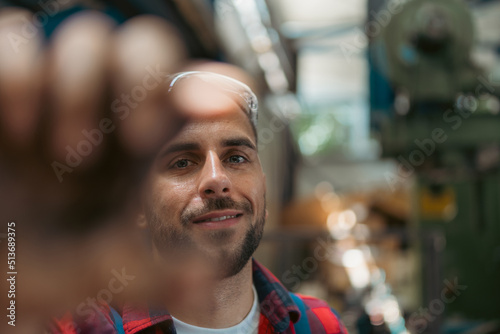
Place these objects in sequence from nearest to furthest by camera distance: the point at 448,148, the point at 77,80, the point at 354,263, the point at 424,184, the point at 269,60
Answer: the point at 77,80
the point at 448,148
the point at 424,184
the point at 354,263
the point at 269,60

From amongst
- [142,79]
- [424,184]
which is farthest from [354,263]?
[142,79]

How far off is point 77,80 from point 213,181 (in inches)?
11.7

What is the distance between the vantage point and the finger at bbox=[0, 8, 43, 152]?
19 centimetres

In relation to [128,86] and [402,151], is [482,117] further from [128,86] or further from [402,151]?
[128,86]

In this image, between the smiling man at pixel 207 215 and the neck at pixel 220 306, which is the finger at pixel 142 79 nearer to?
the smiling man at pixel 207 215

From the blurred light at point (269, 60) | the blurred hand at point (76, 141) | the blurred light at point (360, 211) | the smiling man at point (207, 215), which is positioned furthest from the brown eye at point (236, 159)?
the blurred light at point (269, 60)

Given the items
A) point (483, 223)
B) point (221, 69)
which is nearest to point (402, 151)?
point (483, 223)

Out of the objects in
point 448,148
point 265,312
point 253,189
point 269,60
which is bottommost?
point 269,60

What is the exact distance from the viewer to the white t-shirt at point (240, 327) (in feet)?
1.77

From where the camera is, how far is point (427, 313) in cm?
174

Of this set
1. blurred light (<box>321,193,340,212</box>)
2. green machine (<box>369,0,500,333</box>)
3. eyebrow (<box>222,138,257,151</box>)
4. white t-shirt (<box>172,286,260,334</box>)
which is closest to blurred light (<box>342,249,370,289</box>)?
green machine (<box>369,0,500,333</box>)

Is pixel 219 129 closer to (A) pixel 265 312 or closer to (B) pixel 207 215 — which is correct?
(B) pixel 207 215

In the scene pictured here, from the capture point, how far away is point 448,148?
6.78 ft

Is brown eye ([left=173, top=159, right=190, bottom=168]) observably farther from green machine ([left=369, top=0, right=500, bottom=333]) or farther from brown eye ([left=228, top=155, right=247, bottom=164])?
green machine ([left=369, top=0, right=500, bottom=333])
